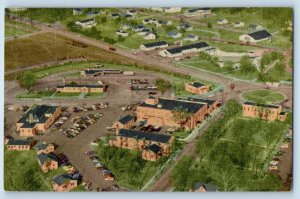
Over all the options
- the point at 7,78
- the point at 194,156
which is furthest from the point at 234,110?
the point at 7,78

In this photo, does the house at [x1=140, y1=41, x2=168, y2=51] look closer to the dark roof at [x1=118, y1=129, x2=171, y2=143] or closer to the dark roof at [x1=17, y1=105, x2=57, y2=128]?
the dark roof at [x1=118, y1=129, x2=171, y2=143]

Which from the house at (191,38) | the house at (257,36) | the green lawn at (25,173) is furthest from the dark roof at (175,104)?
the green lawn at (25,173)

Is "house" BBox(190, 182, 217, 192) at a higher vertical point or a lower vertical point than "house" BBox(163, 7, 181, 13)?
lower

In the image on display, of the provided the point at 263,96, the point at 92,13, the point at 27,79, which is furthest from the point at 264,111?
the point at 27,79

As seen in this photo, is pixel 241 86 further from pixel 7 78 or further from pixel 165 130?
pixel 7 78

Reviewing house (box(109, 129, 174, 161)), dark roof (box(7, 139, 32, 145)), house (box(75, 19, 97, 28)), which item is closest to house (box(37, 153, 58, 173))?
dark roof (box(7, 139, 32, 145))

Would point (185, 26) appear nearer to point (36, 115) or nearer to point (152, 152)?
point (152, 152)
